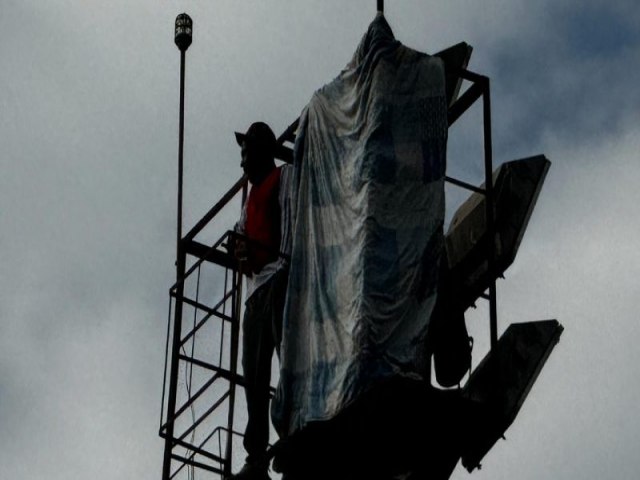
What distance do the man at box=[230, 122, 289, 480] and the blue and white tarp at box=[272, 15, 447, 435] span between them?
2.08ft

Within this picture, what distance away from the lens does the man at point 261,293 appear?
3866 cm

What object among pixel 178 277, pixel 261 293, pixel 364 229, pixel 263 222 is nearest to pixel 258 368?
pixel 261 293

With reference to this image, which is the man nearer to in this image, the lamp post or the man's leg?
the man's leg

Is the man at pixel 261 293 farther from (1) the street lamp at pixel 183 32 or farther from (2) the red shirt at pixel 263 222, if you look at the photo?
(1) the street lamp at pixel 183 32

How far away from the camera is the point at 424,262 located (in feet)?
122

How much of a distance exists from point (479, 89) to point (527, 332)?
3.48 meters

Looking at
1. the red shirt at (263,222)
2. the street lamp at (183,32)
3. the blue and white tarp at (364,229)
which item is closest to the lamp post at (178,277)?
the street lamp at (183,32)

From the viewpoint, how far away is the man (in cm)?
3866

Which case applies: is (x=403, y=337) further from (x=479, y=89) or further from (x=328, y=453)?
(x=479, y=89)

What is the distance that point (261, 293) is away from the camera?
39.1 metres

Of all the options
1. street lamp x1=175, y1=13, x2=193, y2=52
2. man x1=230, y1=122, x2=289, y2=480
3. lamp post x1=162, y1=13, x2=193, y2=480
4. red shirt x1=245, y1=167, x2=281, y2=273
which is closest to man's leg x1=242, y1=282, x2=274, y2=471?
man x1=230, y1=122, x2=289, y2=480

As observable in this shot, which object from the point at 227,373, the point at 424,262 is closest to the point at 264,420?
the point at 227,373

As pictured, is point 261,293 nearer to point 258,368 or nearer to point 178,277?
point 258,368

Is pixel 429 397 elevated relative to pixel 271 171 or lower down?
lower down
